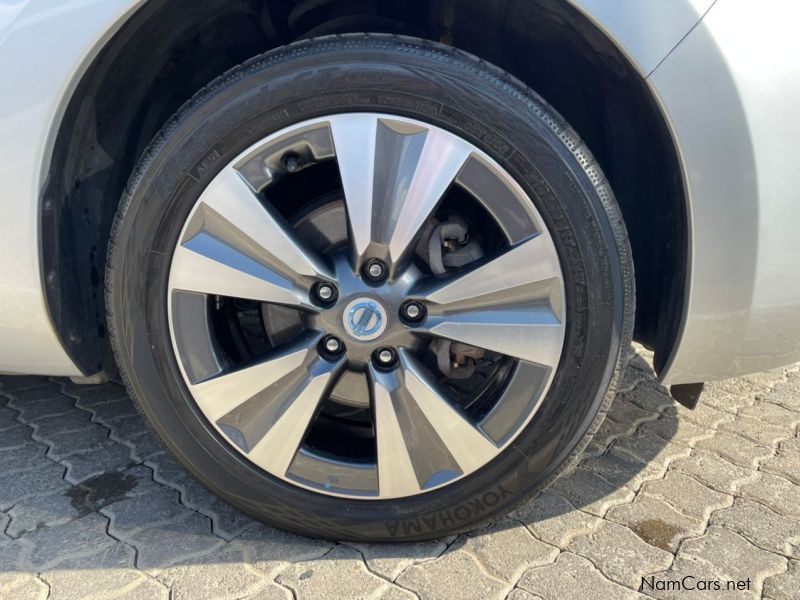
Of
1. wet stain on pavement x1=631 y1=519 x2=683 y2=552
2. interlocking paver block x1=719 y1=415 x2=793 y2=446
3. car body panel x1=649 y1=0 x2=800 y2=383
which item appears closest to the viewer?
car body panel x1=649 y1=0 x2=800 y2=383

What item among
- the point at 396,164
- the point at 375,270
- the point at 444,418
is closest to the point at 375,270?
the point at 375,270

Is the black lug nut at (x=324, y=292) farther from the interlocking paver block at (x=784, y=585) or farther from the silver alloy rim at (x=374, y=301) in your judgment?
the interlocking paver block at (x=784, y=585)

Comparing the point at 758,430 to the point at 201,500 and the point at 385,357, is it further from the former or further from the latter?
the point at 201,500

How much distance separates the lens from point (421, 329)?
148cm

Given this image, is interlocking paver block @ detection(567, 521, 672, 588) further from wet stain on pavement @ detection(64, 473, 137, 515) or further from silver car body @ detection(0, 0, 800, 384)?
wet stain on pavement @ detection(64, 473, 137, 515)

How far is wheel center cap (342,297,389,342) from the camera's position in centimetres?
148

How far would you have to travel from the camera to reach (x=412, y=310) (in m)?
1.48

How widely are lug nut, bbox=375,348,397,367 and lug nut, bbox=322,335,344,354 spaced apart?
78 millimetres

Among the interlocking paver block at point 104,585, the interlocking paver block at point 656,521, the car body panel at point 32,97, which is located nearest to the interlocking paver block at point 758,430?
the interlocking paver block at point 656,521

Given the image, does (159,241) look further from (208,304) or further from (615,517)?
(615,517)

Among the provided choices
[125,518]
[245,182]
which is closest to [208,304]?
[245,182]

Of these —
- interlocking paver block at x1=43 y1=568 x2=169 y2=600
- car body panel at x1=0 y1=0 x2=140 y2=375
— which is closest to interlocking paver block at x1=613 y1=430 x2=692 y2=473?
interlocking paver block at x1=43 y1=568 x2=169 y2=600

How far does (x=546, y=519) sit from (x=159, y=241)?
1070mm

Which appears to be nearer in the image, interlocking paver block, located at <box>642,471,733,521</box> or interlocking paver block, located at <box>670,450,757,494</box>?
interlocking paver block, located at <box>642,471,733,521</box>
